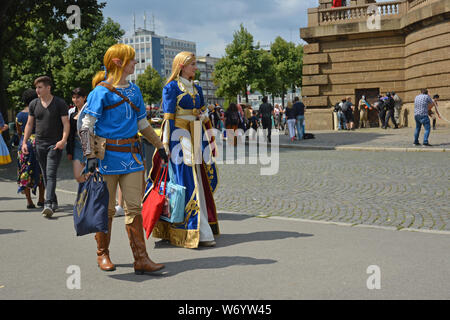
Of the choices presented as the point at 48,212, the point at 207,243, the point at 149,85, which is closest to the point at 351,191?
the point at 207,243

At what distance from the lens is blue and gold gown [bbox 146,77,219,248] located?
18.8 ft

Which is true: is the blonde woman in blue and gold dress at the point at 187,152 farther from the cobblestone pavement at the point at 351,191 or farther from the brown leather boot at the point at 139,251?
the cobblestone pavement at the point at 351,191

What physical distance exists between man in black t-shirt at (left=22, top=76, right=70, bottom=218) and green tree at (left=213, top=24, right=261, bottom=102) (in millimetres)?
52526

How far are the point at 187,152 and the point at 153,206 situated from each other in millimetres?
702

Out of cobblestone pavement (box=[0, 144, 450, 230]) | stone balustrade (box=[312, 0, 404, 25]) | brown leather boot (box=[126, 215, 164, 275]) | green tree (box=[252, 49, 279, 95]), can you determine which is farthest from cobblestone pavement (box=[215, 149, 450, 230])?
green tree (box=[252, 49, 279, 95])

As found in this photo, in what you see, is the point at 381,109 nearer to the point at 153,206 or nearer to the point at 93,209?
the point at 153,206

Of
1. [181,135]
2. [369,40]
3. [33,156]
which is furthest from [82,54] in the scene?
[181,135]

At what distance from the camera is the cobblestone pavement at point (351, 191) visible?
7.08 meters

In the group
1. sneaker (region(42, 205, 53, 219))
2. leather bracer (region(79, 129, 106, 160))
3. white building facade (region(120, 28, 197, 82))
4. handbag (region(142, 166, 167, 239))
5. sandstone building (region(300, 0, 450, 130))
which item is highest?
white building facade (region(120, 28, 197, 82))

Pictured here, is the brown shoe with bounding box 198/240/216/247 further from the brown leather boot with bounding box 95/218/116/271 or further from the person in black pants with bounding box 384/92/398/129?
the person in black pants with bounding box 384/92/398/129

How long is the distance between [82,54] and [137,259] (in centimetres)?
4959

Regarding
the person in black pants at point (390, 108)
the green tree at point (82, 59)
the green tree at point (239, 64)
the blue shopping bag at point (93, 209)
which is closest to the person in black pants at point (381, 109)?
the person in black pants at point (390, 108)

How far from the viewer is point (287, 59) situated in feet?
221
